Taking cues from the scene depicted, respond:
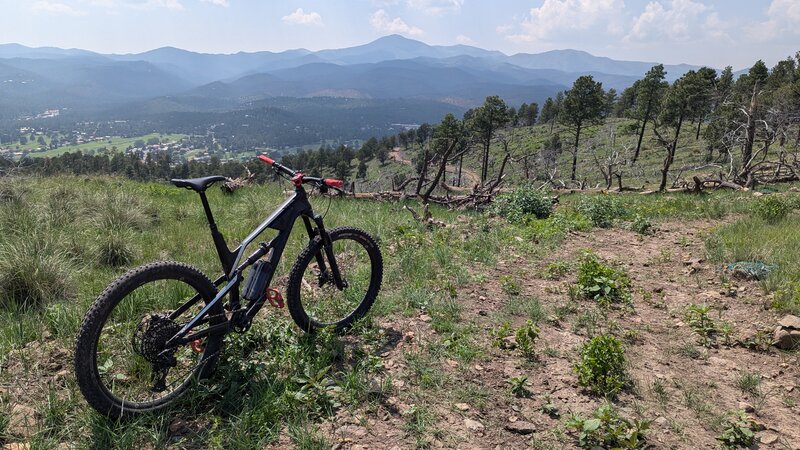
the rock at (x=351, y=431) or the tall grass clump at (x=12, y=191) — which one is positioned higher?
the tall grass clump at (x=12, y=191)

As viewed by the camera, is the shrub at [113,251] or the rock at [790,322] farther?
the shrub at [113,251]

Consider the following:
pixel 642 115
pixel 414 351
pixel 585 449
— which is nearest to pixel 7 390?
pixel 414 351

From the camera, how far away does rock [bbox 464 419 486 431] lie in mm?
3400

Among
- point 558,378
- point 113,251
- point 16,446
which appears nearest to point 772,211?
point 558,378

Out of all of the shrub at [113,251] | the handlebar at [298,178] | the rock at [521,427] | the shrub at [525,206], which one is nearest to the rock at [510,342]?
the rock at [521,427]

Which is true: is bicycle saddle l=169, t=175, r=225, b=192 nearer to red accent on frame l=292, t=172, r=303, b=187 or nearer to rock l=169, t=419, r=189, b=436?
red accent on frame l=292, t=172, r=303, b=187

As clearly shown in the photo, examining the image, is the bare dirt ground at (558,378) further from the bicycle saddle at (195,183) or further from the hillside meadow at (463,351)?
the bicycle saddle at (195,183)

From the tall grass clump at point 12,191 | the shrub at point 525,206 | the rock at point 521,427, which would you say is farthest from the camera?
the shrub at point 525,206

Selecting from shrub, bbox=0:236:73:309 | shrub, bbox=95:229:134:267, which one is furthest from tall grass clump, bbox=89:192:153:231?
shrub, bbox=0:236:73:309

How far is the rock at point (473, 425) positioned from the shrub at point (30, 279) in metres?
4.69

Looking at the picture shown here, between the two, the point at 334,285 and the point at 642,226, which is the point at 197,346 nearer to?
the point at 334,285

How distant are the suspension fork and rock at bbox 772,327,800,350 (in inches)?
184

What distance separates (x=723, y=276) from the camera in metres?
6.25

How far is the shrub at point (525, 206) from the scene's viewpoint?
10320 millimetres
